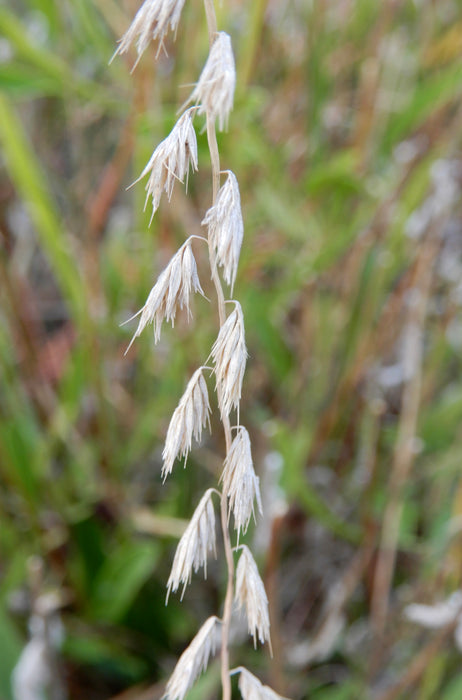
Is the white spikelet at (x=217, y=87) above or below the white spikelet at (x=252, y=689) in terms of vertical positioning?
above

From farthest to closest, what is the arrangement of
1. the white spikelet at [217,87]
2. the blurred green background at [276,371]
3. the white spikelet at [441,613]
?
the blurred green background at [276,371] → the white spikelet at [441,613] → the white spikelet at [217,87]

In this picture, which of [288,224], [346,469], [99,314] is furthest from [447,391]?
[99,314]

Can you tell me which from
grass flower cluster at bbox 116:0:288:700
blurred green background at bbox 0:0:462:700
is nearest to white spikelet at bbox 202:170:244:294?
grass flower cluster at bbox 116:0:288:700

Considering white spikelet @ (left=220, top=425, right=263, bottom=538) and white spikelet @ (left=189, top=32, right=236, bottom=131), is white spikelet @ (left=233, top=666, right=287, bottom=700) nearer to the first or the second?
white spikelet @ (left=220, top=425, right=263, bottom=538)

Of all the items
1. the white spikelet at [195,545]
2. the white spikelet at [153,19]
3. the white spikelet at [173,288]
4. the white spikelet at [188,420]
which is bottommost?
the white spikelet at [195,545]

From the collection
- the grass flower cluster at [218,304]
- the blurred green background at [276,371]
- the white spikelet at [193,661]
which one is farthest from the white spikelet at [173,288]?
the blurred green background at [276,371]

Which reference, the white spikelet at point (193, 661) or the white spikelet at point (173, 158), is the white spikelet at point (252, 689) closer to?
the white spikelet at point (193, 661)

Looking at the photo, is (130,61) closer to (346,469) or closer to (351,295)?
(351,295)

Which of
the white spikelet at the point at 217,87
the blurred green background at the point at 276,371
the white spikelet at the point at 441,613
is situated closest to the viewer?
the white spikelet at the point at 217,87
